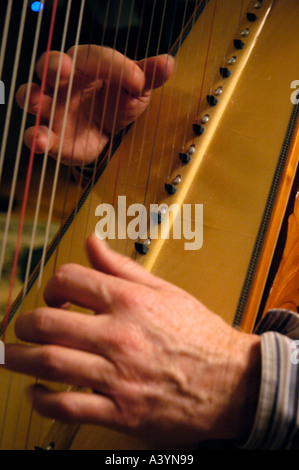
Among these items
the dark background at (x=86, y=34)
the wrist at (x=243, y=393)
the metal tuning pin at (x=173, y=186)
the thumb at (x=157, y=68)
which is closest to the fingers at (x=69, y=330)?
the wrist at (x=243, y=393)

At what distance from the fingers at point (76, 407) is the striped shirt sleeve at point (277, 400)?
151 mm

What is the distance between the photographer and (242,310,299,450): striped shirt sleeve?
1.86 ft

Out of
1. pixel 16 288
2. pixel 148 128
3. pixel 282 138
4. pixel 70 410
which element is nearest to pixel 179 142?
pixel 148 128

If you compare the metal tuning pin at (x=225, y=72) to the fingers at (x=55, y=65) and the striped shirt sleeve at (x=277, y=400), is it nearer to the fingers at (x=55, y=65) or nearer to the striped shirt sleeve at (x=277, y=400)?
the fingers at (x=55, y=65)

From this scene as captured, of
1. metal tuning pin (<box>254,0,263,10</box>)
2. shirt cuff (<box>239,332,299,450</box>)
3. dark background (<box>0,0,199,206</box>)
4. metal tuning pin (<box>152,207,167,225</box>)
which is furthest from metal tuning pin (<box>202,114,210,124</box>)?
shirt cuff (<box>239,332,299,450</box>)

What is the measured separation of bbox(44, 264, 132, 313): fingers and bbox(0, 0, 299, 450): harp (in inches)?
6.1

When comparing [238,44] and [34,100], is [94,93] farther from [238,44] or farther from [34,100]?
[238,44]

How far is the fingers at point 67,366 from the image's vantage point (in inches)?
21.0

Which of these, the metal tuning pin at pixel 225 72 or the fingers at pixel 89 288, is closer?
the fingers at pixel 89 288

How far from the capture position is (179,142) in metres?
1.05

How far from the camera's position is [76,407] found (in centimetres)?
54

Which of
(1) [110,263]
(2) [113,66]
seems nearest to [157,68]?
(2) [113,66]

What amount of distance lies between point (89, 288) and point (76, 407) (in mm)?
118

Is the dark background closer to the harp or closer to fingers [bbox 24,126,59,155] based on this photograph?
the harp
